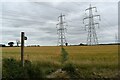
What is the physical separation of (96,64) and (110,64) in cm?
68

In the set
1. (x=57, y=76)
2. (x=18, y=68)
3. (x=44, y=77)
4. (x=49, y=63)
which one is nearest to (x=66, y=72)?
(x=57, y=76)

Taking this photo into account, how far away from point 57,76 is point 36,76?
3.76ft

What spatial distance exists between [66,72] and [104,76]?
1.43 m

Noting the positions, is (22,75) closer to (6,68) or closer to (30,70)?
(30,70)

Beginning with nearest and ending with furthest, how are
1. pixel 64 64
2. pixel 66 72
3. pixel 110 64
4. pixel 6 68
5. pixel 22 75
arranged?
1. pixel 22 75
2. pixel 6 68
3. pixel 66 72
4. pixel 64 64
5. pixel 110 64

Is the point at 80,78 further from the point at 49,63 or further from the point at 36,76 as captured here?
the point at 49,63

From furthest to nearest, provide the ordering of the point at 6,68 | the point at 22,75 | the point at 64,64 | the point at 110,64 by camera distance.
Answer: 1. the point at 110,64
2. the point at 64,64
3. the point at 6,68
4. the point at 22,75

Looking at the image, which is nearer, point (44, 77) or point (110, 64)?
point (44, 77)

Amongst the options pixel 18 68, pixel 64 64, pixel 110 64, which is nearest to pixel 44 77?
pixel 18 68

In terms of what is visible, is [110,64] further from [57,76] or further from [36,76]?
[36,76]

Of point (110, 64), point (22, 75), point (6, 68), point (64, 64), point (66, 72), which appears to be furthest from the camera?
point (110, 64)

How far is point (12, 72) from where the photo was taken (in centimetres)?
830

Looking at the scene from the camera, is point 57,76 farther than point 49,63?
No

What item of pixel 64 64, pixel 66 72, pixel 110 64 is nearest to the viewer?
pixel 66 72
